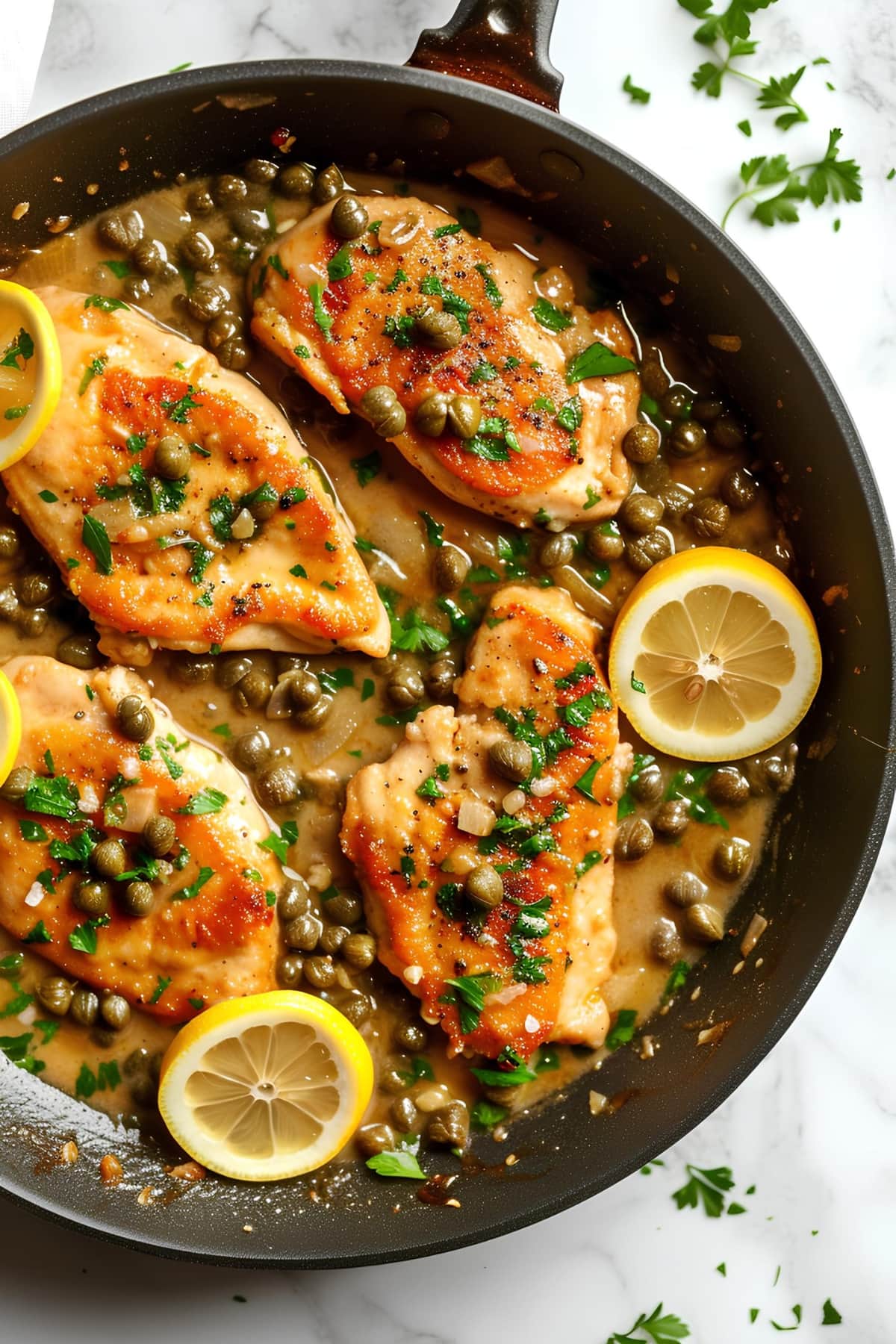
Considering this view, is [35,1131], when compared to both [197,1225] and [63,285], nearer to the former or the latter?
[197,1225]

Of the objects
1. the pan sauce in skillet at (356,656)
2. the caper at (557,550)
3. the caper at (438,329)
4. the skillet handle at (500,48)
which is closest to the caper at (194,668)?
the pan sauce in skillet at (356,656)

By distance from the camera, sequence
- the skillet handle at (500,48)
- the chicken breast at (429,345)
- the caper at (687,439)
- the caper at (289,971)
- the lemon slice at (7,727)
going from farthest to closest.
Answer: the caper at (687,439)
the caper at (289,971)
the chicken breast at (429,345)
the lemon slice at (7,727)
the skillet handle at (500,48)

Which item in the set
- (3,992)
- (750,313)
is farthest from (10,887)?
(750,313)

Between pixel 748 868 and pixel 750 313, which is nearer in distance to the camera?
pixel 750 313

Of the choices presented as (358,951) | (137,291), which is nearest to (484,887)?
(358,951)

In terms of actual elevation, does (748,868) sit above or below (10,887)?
below

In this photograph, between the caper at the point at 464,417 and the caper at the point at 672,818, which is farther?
the caper at the point at 672,818

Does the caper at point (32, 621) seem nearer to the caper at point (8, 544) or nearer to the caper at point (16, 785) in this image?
the caper at point (8, 544)

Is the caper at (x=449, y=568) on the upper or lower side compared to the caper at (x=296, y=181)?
lower
